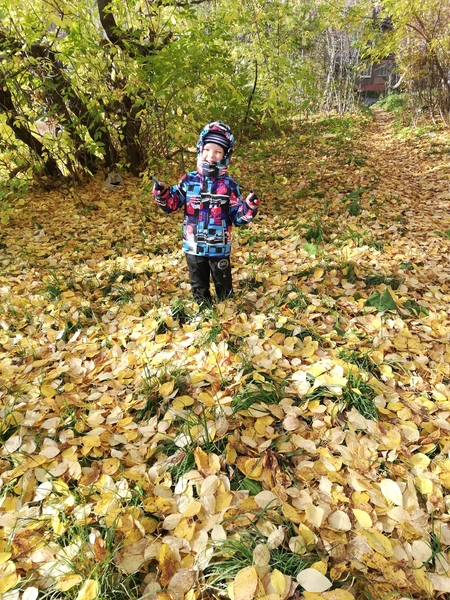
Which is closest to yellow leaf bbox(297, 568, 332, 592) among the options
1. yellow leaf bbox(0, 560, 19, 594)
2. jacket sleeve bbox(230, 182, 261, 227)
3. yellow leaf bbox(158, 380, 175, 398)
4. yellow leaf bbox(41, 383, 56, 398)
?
yellow leaf bbox(0, 560, 19, 594)

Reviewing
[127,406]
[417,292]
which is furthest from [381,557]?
[417,292]

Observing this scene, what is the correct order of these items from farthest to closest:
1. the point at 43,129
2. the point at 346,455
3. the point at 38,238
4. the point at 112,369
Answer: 1. the point at 43,129
2. the point at 38,238
3. the point at 112,369
4. the point at 346,455

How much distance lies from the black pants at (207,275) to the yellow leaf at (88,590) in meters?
2.03

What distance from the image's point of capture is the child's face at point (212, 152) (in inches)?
91.5

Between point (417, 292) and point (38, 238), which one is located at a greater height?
point (38, 238)

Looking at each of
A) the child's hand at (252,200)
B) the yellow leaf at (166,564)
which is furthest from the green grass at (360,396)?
the child's hand at (252,200)

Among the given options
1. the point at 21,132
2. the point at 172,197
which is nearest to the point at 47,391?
the point at 172,197

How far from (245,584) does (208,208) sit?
2.11m

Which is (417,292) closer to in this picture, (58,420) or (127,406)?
(127,406)

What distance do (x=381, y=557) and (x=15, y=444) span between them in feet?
5.80

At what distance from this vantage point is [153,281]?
357cm

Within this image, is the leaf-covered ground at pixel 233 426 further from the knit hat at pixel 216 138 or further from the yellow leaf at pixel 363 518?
the knit hat at pixel 216 138

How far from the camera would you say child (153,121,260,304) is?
7.71 ft

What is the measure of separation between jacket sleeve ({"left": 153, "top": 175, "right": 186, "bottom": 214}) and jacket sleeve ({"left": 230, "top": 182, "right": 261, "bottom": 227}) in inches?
14.5
